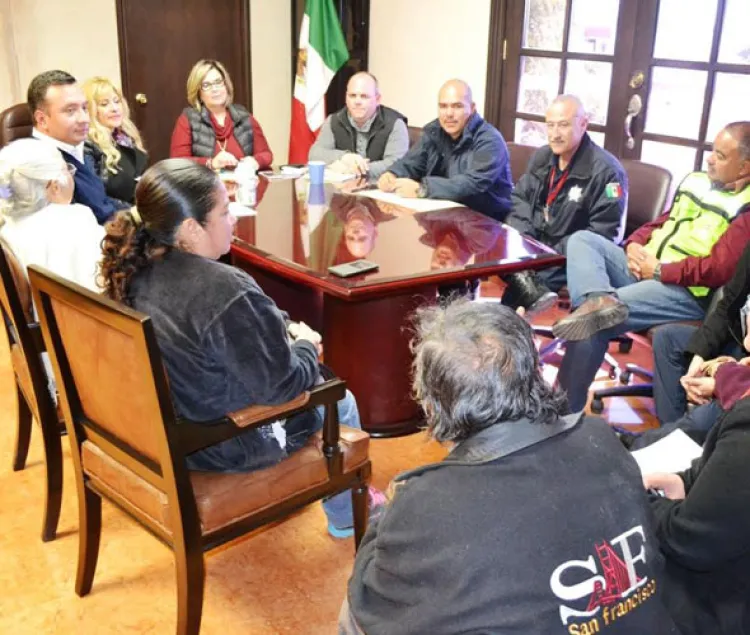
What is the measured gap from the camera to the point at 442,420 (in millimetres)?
1204

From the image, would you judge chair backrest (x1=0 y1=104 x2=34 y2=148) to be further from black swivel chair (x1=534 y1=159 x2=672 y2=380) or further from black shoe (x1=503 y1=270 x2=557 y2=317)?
A: black swivel chair (x1=534 y1=159 x2=672 y2=380)

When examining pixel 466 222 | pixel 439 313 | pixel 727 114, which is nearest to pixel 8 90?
pixel 466 222

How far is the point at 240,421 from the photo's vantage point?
5.64 feet

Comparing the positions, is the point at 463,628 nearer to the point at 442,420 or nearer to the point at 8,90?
the point at 442,420

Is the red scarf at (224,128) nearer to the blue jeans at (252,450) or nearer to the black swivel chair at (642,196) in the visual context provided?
the black swivel chair at (642,196)

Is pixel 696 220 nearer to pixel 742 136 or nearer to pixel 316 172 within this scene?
pixel 742 136

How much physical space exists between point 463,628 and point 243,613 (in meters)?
1.14

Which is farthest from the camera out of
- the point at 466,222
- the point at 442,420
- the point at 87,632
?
the point at 466,222

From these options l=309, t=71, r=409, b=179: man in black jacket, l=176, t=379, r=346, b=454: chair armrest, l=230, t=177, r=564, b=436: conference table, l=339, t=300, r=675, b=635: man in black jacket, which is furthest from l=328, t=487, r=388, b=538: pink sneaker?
l=309, t=71, r=409, b=179: man in black jacket

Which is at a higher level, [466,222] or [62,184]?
[62,184]

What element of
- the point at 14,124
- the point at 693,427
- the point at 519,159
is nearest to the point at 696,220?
the point at 693,427

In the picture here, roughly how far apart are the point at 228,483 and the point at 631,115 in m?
3.19

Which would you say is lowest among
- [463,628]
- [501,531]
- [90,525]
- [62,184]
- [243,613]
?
[243,613]

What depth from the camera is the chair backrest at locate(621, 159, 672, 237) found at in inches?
130
